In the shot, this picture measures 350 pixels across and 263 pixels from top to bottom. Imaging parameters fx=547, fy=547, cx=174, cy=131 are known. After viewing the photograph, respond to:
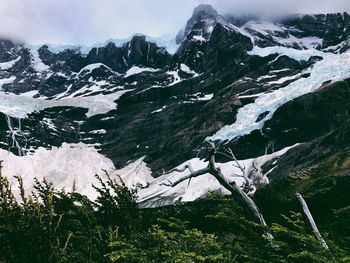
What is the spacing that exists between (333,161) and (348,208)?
94002mm

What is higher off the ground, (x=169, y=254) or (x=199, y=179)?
(x=169, y=254)

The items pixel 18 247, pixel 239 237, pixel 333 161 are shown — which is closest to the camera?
pixel 18 247

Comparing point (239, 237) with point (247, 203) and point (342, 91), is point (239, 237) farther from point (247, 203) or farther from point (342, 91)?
point (342, 91)

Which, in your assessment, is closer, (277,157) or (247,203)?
(247,203)

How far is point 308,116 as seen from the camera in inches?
7347

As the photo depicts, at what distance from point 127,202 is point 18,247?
5353mm

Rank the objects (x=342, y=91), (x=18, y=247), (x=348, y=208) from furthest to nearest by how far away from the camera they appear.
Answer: (x=342, y=91), (x=348, y=208), (x=18, y=247)

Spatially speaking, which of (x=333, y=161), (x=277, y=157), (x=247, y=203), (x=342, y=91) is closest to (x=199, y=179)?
(x=277, y=157)

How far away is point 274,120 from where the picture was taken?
19612 centimetres

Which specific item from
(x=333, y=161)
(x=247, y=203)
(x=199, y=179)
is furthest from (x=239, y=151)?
(x=247, y=203)

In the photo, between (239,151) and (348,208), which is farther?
(239,151)

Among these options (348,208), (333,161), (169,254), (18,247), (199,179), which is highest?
(18,247)

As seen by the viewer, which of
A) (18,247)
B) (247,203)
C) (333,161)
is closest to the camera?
(18,247)

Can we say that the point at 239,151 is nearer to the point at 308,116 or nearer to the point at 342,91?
the point at 308,116
